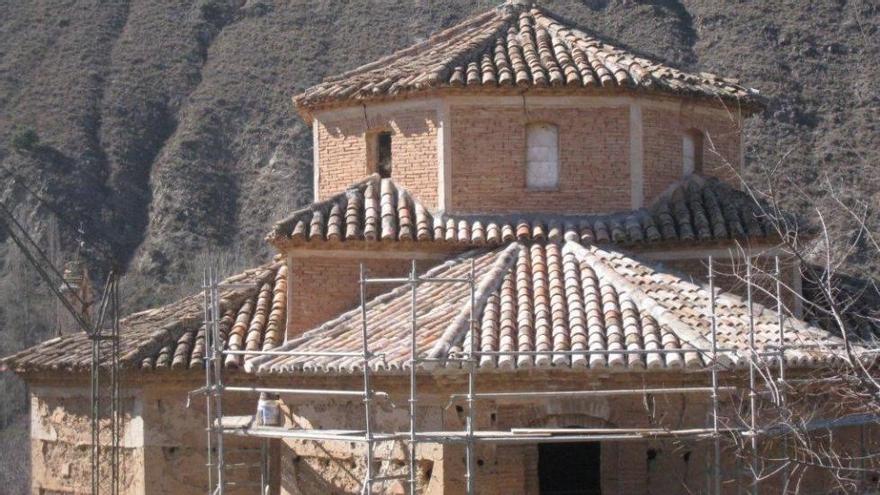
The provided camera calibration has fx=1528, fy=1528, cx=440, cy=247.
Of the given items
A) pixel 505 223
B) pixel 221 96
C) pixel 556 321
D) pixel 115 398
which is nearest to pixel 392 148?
pixel 505 223

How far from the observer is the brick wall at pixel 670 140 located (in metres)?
17.5

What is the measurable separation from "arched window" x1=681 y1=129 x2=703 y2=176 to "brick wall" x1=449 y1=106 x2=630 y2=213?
1.17 metres

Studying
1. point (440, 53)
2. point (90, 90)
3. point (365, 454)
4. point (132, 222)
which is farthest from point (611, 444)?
point (90, 90)

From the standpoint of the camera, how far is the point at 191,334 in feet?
59.1

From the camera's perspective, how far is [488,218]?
1725cm

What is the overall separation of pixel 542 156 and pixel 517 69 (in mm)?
1031

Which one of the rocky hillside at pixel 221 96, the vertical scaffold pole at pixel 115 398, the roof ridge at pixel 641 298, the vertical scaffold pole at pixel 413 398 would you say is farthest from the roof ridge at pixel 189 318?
the rocky hillside at pixel 221 96

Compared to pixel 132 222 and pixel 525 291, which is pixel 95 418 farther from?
pixel 132 222

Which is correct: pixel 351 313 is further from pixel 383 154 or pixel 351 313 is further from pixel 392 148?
pixel 383 154

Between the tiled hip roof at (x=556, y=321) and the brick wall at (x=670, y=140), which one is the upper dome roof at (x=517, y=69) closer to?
the brick wall at (x=670, y=140)

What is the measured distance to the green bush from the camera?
43438 mm

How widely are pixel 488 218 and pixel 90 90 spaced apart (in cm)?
3169

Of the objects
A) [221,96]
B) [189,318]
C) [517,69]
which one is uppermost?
[221,96]

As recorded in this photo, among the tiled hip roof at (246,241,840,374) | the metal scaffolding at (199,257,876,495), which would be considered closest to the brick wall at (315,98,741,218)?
the tiled hip roof at (246,241,840,374)
